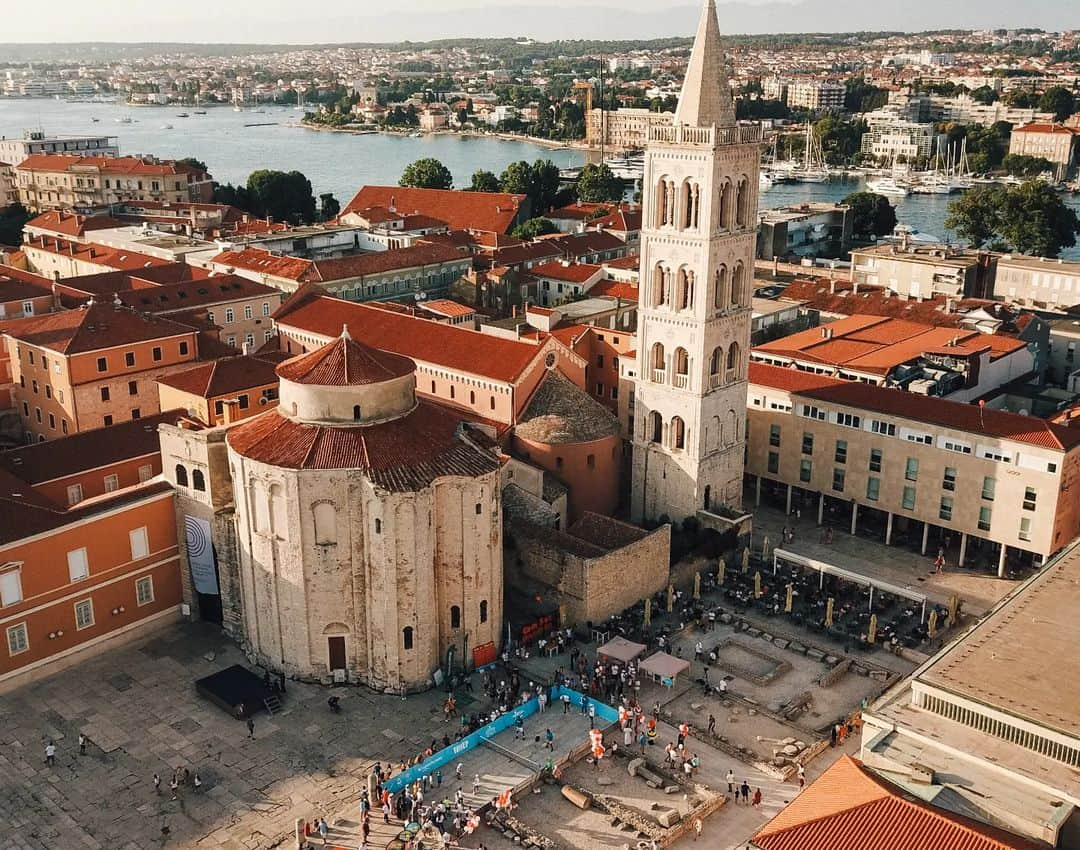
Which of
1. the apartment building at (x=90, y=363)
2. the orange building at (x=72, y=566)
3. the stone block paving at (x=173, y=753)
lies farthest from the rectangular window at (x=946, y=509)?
the apartment building at (x=90, y=363)

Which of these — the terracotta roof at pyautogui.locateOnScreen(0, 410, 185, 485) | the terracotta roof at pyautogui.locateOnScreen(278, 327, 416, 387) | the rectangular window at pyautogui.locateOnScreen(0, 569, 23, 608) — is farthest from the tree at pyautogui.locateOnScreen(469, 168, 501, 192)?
the rectangular window at pyautogui.locateOnScreen(0, 569, 23, 608)

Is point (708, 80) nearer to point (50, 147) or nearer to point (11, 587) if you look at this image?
point (11, 587)

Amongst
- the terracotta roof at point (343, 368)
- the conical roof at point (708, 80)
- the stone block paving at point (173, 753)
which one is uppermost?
the conical roof at point (708, 80)

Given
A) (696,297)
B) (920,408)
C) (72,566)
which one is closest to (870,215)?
(920,408)

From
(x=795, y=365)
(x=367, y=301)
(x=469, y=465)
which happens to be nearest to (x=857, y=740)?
(x=469, y=465)

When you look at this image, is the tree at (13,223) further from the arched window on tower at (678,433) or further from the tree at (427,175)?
the arched window on tower at (678,433)
